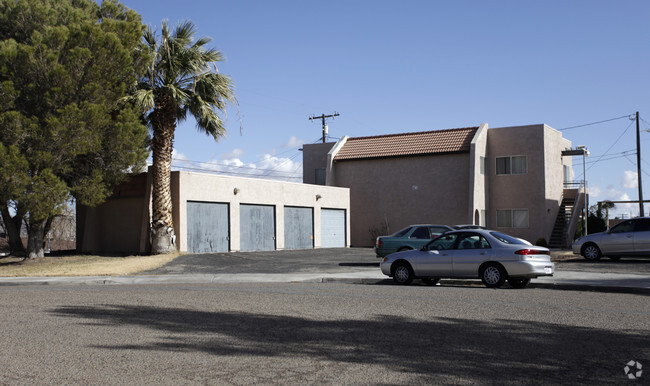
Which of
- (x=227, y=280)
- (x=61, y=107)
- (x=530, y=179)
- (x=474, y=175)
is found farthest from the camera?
(x=530, y=179)

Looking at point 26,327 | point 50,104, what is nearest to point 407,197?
point 50,104

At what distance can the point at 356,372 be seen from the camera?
23.0ft

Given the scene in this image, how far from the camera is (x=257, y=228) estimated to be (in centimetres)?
3356

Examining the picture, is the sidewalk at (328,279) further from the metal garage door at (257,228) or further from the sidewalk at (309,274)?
the metal garage door at (257,228)

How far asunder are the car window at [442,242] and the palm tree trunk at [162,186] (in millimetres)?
14254

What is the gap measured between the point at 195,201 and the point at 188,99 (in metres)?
4.92

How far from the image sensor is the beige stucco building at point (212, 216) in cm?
2964

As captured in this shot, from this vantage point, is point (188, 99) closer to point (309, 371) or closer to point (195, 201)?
point (195, 201)

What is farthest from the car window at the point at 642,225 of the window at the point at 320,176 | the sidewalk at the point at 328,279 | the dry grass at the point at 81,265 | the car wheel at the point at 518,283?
the window at the point at 320,176

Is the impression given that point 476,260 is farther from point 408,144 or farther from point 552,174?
point 408,144

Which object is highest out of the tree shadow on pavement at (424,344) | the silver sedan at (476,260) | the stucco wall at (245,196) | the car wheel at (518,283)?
the stucco wall at (245,196)

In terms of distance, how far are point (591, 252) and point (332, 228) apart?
17.4 m

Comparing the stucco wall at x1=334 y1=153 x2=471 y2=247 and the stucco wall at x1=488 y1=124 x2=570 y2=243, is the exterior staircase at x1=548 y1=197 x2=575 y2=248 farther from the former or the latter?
the stucco wall at x1=334 y1=153 x2=471 y2=247

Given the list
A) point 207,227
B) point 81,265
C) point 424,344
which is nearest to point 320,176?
point 207,227
